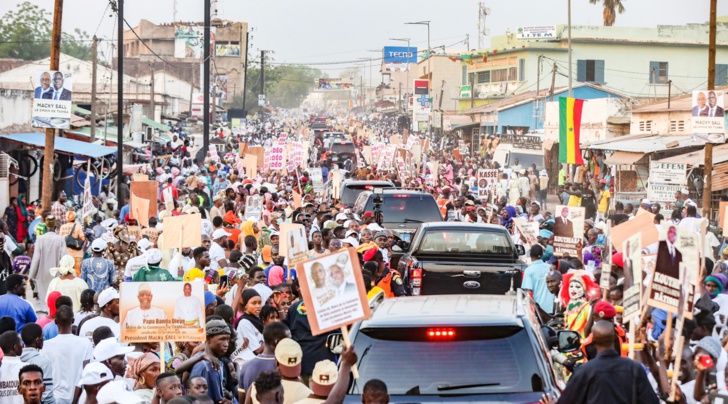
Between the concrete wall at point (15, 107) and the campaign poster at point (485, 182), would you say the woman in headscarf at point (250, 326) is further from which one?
the concrete wall at point (15, 107)

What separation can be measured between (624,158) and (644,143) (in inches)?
33.2

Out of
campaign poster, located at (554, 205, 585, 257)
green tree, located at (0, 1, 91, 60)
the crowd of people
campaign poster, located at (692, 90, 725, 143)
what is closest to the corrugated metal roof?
campaign poster, located at (692, 90, 725, 143)

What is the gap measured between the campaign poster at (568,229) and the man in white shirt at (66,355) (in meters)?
9.60

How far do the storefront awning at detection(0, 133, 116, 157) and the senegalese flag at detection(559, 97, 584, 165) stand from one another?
16257 mm

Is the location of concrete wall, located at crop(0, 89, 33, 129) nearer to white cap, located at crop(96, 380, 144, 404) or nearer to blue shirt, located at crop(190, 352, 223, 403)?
blue shirt, located at crop(190, 352, 223, 403)

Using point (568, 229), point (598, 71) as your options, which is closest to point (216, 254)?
point (568, 229)

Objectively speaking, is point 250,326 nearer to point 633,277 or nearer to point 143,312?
point 143,312

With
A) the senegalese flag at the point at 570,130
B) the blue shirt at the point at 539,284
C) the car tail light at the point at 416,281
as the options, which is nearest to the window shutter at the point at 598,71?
the senegalese flag at the point at 570,130

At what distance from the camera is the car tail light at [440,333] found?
705 centimetres

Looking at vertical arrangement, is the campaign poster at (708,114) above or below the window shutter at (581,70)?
below

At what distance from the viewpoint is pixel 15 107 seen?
29484mm

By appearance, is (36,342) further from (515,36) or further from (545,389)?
(515,36)

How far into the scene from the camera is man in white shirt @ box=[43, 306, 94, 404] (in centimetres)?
902

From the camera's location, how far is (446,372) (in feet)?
22.8
